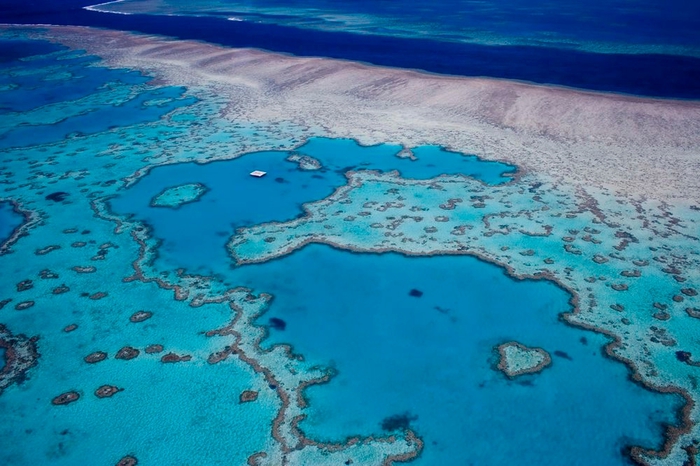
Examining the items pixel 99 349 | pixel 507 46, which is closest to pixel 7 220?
pixel 99 349

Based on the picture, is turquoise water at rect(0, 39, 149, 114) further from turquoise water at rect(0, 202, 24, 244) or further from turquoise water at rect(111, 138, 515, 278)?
turquoise water at rect(111, 138, 515, 278)

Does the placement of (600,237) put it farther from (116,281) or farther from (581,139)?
(116,281)

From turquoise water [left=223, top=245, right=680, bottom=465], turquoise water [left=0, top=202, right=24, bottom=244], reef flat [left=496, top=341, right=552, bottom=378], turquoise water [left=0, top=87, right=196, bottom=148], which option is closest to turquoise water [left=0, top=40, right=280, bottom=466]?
turquoise water [left=0, top=202, right=24, bottom=244]

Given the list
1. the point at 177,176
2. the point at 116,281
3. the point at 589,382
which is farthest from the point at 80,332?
the point at 589,382

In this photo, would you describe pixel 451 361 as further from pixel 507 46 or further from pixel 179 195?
pixel 507 46

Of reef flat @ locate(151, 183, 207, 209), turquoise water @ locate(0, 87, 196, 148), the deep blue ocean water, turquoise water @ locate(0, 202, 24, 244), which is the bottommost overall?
turquoise water @ locate(0, 202, 24, 244)
